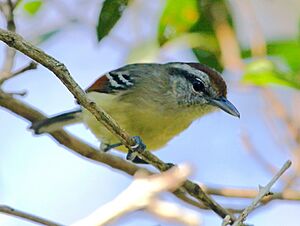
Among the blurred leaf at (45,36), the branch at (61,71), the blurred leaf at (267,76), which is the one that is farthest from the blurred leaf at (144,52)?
the branch at (61,71)

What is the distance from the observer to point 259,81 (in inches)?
105

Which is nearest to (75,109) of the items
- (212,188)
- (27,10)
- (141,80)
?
(141,80)

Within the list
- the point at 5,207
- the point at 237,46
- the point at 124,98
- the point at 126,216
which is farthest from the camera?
the point at 124,98

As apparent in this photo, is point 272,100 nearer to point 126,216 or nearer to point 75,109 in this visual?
point 75,109

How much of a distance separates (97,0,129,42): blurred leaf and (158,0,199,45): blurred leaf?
1.48ft

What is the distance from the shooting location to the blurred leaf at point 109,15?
2.35 meters

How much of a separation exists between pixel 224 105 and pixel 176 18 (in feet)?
1.64

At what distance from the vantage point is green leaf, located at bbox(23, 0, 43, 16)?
3.04 m

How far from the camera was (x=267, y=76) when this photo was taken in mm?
2652

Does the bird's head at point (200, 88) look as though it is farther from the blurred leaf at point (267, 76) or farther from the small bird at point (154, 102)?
the blurred leaf at point (267, 76)

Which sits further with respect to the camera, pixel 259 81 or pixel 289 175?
pixel 289 175

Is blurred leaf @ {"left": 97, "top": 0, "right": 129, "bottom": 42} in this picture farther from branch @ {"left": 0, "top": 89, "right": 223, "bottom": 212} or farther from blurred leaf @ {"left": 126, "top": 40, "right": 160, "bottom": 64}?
blurred leaf @ {"left": 126, "top": 40, "right": 160, "bottom": 64}

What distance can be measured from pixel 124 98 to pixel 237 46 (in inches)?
21.9

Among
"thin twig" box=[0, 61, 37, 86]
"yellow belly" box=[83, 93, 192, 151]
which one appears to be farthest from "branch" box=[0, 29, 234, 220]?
"yellow belly" box=[83, 93, 192, 151]
